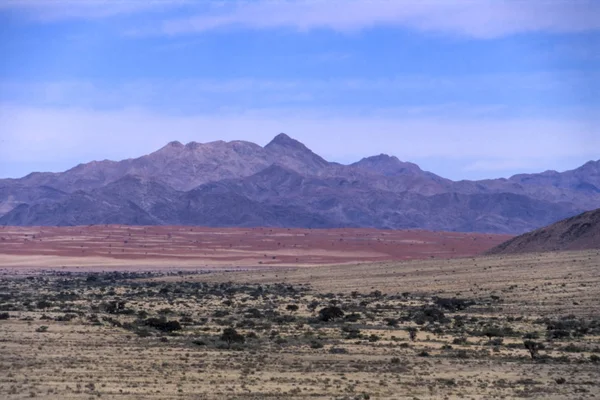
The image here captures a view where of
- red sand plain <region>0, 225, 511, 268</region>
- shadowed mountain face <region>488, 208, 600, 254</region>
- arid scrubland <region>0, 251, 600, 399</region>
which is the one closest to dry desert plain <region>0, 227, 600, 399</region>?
arid scrubland <region>0, 251, 600, 399</region>

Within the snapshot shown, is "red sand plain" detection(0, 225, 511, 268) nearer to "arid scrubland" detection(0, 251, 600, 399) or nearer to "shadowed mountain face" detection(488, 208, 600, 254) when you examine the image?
"shadowed mountain face" detection(488, 208, 600, 254)

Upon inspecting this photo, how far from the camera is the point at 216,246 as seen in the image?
395 ft

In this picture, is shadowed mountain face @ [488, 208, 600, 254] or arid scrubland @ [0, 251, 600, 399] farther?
shadowed mountain face @ [488, 208, 600, 254]

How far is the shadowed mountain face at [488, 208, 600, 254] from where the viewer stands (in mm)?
80125

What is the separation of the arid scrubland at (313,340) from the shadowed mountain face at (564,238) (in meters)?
16.6

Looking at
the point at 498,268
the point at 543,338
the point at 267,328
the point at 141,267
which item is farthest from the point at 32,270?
the point at 543,338

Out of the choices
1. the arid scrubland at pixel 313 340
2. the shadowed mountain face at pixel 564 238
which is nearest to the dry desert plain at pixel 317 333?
the arid scrubland at pixel 313 340

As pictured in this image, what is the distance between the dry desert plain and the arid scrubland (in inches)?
3.3

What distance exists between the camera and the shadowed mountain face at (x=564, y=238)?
80125mm

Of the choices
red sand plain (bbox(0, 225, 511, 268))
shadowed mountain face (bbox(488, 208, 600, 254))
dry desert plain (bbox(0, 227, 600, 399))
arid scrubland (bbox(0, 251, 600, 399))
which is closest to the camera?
arid scrubland (bbox(0, 251, 600, 399))

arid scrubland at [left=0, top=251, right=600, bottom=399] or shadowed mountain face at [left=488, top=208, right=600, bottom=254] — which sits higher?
shadowed mountain face at [left=488, top=208, right=600, bottom=254]

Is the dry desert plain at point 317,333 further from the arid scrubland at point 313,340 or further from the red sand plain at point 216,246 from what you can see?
the red sand plain at point 216,246

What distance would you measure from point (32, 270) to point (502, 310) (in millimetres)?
56496

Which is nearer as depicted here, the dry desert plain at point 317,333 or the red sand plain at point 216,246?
the dry desert plain at point 317,333
